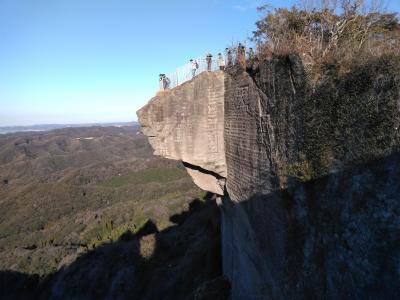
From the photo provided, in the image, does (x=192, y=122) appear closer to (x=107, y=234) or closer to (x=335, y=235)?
(x=335, y=235)

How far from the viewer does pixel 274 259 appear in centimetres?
670

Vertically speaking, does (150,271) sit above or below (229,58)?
below

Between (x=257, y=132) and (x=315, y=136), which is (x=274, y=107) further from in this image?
(x=315, y=136)

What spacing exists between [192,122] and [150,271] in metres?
14.3

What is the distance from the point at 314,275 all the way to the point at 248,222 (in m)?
2.83

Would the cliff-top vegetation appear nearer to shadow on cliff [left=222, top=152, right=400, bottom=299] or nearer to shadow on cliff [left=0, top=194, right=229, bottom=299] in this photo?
shadow on cliff [left=222, top=152, right=400, bottom=299]

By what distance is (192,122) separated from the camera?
30.0ft

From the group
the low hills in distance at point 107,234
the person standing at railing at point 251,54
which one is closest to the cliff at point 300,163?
the person standing at railing at point 251,54

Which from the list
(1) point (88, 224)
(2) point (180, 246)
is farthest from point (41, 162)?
(2) point (180, 246)

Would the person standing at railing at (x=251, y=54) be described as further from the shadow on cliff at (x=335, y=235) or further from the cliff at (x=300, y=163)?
the shadow on cliff at (x=335, y=235)

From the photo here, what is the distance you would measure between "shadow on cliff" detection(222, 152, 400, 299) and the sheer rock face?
7.75ft

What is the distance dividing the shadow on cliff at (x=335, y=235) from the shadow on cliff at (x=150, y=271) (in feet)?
17.3

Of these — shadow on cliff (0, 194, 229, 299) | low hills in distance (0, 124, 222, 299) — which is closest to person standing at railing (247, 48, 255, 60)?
shadow on cliff (0, 194, 229, 299)

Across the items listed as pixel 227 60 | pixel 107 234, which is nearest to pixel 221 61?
pixel 227 60
